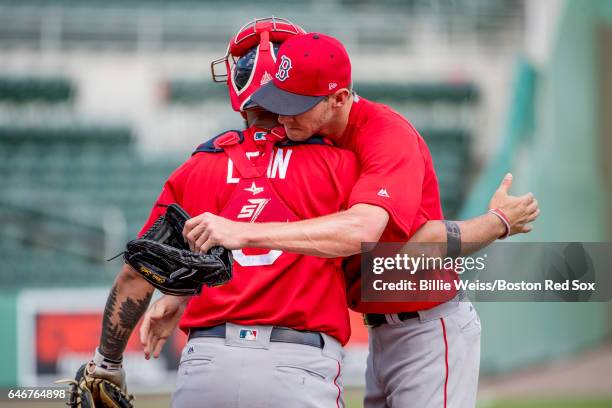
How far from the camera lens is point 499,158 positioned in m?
10.4

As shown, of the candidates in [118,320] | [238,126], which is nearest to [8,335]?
[238,126]

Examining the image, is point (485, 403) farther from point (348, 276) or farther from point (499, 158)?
point (348, 276)

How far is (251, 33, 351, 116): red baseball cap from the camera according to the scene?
8.62 ft

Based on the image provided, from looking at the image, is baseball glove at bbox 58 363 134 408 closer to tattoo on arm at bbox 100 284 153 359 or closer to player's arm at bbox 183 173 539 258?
tattoo on arm at bbox 100 284 153 359

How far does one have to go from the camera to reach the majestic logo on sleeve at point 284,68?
2651 mm

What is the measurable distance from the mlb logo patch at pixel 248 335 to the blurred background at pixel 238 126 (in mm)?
5817

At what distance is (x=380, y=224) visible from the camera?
2514 millimetres

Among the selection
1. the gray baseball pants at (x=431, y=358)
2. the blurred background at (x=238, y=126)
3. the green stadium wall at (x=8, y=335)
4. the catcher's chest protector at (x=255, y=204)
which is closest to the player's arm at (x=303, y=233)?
the catcher's chest protector at (x=255, y=204)

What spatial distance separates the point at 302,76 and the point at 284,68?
0.07 meters

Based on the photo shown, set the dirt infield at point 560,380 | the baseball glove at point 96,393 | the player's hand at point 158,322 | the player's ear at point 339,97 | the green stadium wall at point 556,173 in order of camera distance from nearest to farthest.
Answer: the player's ear at point 339,97 → the baseball glove at point 96,393 → the player's hand at point 158,322 → the dirt infield at point 560,380 → the green stadium wall at point 556,173

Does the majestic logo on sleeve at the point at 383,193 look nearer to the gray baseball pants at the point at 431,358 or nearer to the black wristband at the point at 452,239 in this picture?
the black wristband at the point at 452,239

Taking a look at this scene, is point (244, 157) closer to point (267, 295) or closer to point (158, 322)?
point (267, 295)

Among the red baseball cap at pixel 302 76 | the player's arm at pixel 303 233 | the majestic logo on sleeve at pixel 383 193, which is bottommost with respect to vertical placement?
the player's arm at pixel 303 233

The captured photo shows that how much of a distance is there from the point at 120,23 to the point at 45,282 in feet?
15.0
